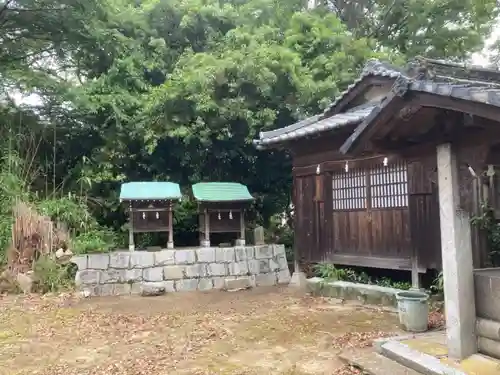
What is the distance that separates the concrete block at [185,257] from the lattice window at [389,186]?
16.0 feet

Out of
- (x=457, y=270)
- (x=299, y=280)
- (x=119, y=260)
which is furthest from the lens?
(x=299, y=280)

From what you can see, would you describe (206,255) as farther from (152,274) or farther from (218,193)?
(218,193)

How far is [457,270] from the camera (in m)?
5.09

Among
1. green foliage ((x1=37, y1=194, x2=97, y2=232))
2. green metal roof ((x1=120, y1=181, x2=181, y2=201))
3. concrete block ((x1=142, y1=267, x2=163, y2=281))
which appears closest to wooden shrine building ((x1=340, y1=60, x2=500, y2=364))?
green metal roof ((x1=120, y1=181, x2=181, y2=201))

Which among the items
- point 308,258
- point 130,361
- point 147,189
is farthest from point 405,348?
point 147,189

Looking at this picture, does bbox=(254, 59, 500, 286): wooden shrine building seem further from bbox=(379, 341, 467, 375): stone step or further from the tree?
the tree

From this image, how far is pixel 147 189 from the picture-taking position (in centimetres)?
1184

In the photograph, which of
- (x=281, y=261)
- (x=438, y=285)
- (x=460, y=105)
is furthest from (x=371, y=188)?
(x=460, y=105)

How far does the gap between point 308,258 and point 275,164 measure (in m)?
4.44

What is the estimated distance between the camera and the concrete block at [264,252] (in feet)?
41.9

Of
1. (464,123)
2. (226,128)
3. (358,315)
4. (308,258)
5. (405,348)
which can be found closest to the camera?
(464,123)

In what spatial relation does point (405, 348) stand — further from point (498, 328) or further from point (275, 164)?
point (275, 164)

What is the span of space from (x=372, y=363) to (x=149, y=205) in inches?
306

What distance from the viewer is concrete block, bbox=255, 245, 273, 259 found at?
12758mm
